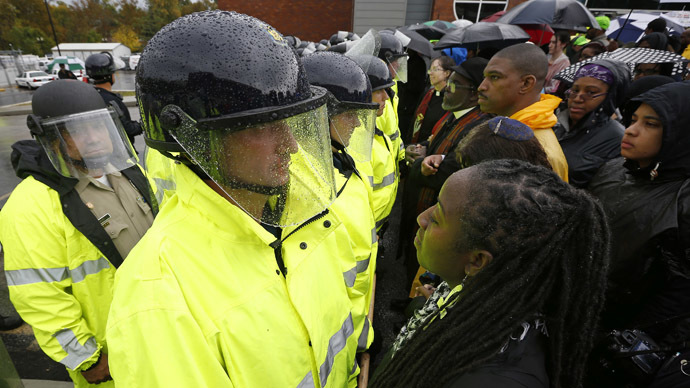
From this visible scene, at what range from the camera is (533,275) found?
1.08m

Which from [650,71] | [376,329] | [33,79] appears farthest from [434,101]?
[33,79]

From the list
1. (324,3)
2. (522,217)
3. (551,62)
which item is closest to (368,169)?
(522,217)

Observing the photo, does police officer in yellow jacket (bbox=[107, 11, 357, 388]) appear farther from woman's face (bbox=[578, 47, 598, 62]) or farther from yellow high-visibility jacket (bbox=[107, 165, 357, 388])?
woman's face (bbox=[578, 47, 598, 62])

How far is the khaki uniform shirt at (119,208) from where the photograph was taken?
1.94m

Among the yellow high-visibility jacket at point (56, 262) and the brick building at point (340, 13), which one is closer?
the yellow high-visibility jacket at point (56, 262)

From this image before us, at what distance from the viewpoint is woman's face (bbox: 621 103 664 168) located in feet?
6.64

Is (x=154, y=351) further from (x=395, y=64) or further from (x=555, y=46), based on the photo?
(x=555, y=46)

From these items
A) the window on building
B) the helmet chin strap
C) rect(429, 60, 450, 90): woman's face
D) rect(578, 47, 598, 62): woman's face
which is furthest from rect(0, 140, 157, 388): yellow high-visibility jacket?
the window on building

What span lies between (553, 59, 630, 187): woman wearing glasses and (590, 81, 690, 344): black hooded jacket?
59cm

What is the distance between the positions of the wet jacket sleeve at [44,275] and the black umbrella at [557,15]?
6.99 metres

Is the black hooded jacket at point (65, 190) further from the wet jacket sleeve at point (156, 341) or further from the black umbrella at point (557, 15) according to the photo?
the black umbrella at point (557, 15)

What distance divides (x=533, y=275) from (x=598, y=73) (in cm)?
255

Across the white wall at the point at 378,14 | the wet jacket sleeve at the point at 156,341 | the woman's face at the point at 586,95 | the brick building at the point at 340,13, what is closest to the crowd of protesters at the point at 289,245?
the wet jacket sleeve at the point at 156,341

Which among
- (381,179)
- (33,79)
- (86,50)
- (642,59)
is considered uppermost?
(642,59)
